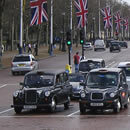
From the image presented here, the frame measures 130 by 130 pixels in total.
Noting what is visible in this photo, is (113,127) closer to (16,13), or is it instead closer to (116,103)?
(116,103)

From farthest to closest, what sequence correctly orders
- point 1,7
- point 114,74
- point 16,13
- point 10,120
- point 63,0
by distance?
point 63,0, point 16,13, point 1,7, point 114,74, point 10,120

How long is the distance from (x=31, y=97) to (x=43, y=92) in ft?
1.84

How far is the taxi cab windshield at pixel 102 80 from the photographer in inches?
896

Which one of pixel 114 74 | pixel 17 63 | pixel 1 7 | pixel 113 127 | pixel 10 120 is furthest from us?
pixel 1 7

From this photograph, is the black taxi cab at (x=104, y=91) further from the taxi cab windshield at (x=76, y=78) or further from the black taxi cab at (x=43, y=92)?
the taxi cab windshield at (x=76, y=78)

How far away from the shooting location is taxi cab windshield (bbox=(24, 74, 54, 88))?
23.3 metres

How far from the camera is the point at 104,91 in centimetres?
2192

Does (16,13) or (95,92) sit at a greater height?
(16,13)

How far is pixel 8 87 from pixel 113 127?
19.3m

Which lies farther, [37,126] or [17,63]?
[17,63]

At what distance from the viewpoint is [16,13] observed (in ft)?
261

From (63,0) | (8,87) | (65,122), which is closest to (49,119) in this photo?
(65,122)

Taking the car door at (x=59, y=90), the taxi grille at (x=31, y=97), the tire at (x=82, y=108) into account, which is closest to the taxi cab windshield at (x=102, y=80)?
the tire at (x=82, y=108)

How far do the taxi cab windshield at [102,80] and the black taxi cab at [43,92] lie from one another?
1457 mm
